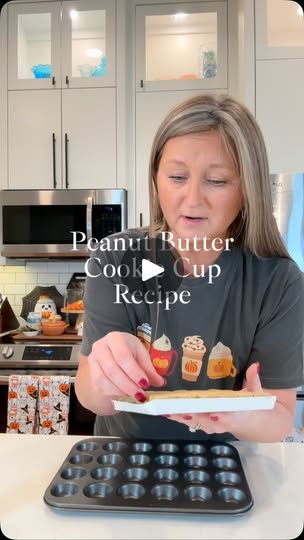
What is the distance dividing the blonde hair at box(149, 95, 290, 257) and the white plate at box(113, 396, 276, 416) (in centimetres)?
41

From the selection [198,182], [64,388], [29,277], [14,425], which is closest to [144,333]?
[198,182]

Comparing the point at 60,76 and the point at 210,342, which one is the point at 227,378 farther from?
the point at 60,76

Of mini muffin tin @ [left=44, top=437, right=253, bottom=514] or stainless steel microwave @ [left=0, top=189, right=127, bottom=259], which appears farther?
stainless steel microwave @ [left=0, top=189, right=127, bottom=259]

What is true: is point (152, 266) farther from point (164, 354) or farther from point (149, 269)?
point (164, 354)

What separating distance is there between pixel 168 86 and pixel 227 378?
161 cm

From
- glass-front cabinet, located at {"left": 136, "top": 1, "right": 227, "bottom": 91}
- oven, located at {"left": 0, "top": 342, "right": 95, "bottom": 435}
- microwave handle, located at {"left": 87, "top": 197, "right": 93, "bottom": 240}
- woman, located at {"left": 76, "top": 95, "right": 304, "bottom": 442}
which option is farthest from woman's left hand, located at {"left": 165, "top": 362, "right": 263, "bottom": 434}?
glass-front cabinet, located at {"left": 136, "top": 1, "right": 227, "bottom": 91}

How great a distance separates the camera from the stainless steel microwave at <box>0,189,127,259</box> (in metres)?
2.05

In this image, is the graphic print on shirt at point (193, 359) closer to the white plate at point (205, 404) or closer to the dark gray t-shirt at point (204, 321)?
the dark gray t-shirt at point (204, 321)

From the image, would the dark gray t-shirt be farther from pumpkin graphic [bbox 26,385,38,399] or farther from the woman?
Answer: pumpkin graphic [bbox 26,385,38,399]

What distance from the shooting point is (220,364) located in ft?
2.67

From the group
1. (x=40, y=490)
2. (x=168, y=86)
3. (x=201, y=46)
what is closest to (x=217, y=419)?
(x=40, y=490)

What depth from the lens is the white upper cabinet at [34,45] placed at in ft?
6.82

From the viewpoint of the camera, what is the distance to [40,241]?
2068 millimetres

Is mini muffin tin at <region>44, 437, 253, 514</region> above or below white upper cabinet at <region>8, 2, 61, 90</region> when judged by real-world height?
below
